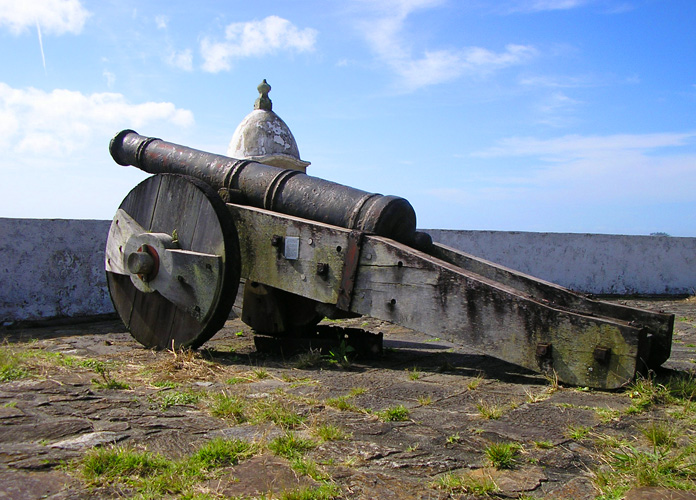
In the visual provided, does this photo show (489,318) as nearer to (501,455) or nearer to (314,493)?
(501,455)

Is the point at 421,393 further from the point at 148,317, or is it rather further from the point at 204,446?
the point at 148,317

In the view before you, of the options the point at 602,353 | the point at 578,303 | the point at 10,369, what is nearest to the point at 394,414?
the point at 602,353

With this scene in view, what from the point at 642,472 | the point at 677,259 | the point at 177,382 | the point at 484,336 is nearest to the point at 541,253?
the point at 677,259

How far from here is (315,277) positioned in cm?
492

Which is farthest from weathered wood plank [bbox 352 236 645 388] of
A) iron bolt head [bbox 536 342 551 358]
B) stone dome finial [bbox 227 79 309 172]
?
stone dome finial [bbox 227 79 309 172]

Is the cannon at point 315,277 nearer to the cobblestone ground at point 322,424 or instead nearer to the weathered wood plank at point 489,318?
the weathered wood plank at point 489,318

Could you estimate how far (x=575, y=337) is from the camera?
3.86 metres

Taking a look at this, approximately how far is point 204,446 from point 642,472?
5.67 feet

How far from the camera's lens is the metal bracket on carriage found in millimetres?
5043

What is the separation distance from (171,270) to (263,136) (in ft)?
21.3

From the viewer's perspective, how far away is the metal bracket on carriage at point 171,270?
504 cm

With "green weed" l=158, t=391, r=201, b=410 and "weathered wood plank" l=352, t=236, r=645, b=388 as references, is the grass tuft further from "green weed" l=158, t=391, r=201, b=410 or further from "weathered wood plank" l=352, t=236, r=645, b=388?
"weathered wood plank" l=352, t=236, r=645, b=388

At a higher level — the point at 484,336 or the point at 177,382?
the point at 484,336

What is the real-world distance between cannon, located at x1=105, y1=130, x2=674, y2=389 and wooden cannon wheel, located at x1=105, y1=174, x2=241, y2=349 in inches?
0.4
